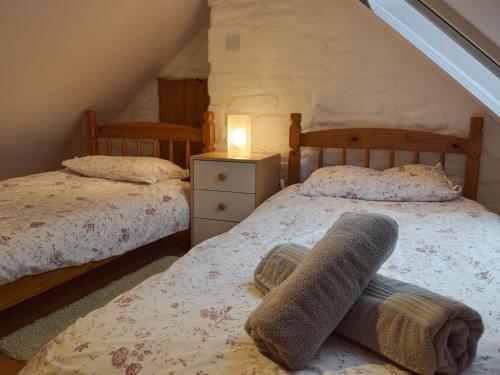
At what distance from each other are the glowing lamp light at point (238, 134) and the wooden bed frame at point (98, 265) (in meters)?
0.21

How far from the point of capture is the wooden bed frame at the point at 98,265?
198 centimetres

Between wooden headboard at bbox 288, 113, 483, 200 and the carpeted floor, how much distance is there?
122 cm

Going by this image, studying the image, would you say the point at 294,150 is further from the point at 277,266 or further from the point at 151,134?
the point at 277,266

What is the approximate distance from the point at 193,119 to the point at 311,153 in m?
1.01

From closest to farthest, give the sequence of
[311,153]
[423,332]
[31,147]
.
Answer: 1. [423,332]
2. [311,153]
3. [31,147]

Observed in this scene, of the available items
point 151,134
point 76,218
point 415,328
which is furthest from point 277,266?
point 151,134

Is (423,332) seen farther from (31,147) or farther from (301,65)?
(31,147)

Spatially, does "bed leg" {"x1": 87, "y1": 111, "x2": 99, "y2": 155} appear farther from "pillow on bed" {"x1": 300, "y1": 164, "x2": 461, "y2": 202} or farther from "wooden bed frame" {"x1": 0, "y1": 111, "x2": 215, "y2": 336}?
"pillow on bed" {"x1": 300, "y1": 164, "x2": 461, "y2": 202}

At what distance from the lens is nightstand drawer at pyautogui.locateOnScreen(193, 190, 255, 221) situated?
2.73 meters

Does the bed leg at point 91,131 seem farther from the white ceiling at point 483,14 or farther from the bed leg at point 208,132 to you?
the white ceiling at point 483,14

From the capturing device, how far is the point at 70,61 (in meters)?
2.79

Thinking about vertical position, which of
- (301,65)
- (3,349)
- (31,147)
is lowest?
(3,349)

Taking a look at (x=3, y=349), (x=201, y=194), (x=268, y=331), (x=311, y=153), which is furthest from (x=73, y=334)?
(x=311, y=153)

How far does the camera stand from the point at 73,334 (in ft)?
3.57
